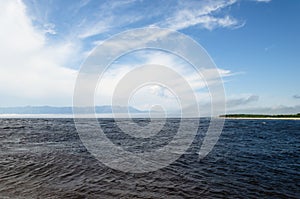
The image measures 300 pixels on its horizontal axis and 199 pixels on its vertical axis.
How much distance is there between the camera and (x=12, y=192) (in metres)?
13.1

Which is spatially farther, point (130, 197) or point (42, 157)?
point (42, 157)

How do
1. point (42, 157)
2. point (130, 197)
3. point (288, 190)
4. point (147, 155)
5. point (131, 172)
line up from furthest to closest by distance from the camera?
point (147, 155), point (42, 157), point (131, 172), point (288, 190), point (130, 197)

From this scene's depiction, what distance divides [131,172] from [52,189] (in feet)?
18.2

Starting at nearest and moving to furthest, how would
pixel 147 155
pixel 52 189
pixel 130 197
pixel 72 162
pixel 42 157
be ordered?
pixel 130 197 < pixel 52 189 < pixel 72 162 < pixel 42 157 < pixel 147 155

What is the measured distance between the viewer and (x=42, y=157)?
2305 cm

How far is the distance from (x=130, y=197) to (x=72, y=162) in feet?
31.3

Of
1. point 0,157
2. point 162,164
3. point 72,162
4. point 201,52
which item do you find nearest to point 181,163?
point 162,164

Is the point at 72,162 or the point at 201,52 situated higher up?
the point at 201,52

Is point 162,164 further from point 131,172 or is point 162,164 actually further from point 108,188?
point 108,188

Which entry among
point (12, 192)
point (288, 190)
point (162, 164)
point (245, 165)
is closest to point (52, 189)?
point (12, 192)

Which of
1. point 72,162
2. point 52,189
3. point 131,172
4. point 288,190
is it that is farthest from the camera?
point 72,162

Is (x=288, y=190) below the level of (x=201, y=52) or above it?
below

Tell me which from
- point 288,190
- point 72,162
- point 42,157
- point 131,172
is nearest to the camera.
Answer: point 288,190

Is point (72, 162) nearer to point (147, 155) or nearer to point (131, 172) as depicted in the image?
point (131, 172)
